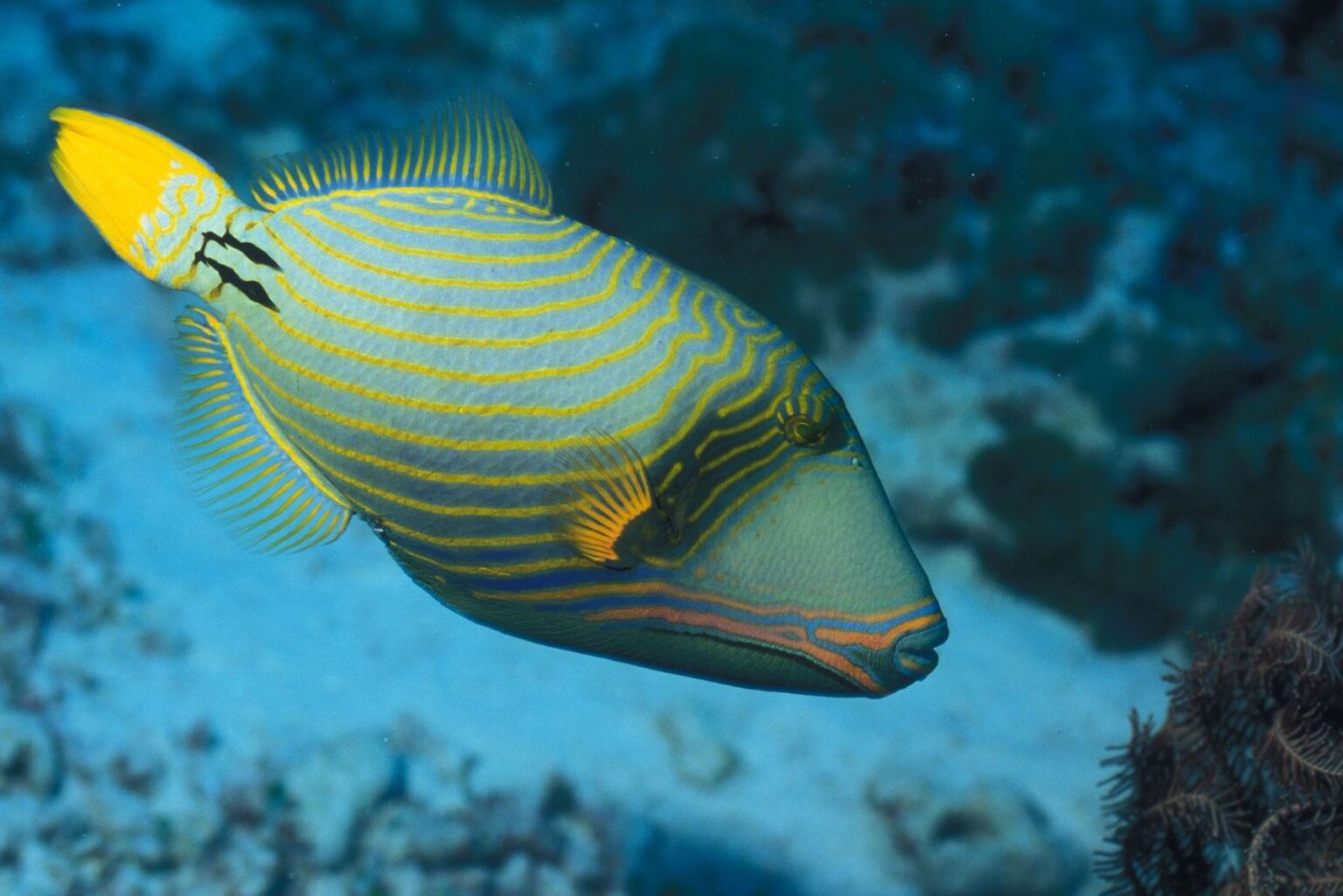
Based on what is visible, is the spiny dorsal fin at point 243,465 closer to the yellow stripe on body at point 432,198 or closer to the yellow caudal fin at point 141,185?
the yellow caudal fin at point 141,185

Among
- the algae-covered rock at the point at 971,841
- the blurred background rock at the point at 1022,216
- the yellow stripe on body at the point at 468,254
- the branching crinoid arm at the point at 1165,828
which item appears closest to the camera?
the yellow stripe on body at the point at 468,254

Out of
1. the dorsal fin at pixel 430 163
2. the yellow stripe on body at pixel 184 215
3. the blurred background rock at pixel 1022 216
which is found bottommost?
the yellow stripe on body at pixel 184 215

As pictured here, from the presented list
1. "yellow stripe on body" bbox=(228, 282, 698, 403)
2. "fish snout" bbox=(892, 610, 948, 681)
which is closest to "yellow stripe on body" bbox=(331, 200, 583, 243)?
"yellow stripe on body" bbox=(228, 282, 698, 403)

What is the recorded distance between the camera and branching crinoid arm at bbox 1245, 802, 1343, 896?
7.50 ft

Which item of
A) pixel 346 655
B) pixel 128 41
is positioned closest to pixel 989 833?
pixel 346 655

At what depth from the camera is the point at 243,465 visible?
1.63m

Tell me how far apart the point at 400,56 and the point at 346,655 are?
3.41 meters

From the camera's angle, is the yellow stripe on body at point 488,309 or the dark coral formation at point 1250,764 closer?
the yellow stripe on body at point 488,309

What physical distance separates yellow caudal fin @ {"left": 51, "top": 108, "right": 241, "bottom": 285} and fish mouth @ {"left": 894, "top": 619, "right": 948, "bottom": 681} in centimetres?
128

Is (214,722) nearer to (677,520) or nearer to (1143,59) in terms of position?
(677,520)

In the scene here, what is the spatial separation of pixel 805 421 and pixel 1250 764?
2168 mm

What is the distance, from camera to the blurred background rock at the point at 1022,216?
474 cm

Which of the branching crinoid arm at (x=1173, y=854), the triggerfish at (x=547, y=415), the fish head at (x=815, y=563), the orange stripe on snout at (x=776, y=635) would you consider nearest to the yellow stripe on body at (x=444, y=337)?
the triggerfish at (x=547, y=415)

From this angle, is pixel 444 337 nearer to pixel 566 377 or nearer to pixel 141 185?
pixel 566 377
